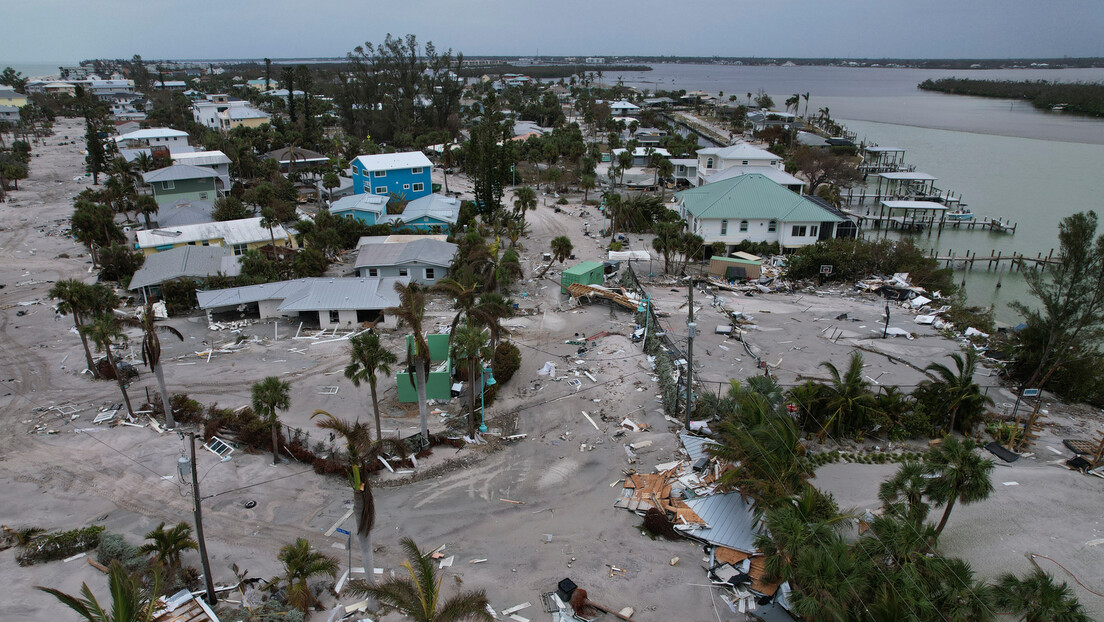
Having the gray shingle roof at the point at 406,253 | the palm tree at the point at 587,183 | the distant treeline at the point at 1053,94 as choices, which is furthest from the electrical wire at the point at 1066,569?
the distant treeline at the point at 1053,94

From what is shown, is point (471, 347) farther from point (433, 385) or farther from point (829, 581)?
point (829, 581)

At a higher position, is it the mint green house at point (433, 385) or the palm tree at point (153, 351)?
the palm tree at point (153, 351)

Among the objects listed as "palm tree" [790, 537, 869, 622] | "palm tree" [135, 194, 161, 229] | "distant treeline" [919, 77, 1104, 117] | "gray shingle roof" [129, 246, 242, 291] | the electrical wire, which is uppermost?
"distant treeline" [919, 77, 1104, 117]

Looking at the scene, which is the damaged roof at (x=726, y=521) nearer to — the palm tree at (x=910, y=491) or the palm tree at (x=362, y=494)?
the palm tree at (x=910, y=491)

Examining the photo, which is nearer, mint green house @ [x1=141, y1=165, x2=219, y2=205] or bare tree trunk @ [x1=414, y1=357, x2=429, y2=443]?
bare tree trunk @ [x1=414, y1=357, x2=429, y2=443]

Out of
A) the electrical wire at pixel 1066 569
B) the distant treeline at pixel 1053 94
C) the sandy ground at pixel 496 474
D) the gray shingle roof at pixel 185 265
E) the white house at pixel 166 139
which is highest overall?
the distant treeline at pixel 1053 94

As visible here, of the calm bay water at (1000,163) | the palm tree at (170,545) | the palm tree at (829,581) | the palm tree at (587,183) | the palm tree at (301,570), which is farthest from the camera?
the palm tree at (587,183)

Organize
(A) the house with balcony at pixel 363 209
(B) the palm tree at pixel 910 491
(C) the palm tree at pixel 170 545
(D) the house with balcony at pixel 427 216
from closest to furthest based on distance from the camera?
(B) the palm tree at pixel 910 491 → (C) the palm tree at pixel 170 545 → (D) the house with balcony at pixel 427 216 → (A) the house with balcony at pixel 363 209

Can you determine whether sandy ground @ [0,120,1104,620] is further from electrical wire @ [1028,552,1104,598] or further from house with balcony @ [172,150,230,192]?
house with balcony @ [172,150,230,192]

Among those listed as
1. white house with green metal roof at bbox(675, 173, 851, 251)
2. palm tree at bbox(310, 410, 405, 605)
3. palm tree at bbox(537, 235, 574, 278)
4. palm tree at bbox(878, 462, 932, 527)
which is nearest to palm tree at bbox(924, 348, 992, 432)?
palm tree at bbox(878, 462, 932, 527)
